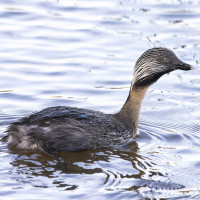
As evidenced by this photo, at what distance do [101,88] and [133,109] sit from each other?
1.85 m

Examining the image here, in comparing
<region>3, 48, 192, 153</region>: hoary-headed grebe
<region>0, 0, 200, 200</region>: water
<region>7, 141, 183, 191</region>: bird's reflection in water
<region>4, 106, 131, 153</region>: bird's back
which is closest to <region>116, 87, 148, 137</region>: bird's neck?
<region>3, 48, 192, 153</region>: hoary-headed grebe

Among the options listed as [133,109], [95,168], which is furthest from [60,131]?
[133,109]

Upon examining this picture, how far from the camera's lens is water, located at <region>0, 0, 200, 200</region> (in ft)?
28.3

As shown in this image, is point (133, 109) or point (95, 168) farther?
point (133, 109)

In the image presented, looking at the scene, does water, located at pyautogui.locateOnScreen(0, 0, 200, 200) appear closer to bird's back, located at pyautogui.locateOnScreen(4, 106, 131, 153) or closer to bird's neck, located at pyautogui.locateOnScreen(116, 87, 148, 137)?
bird's back, located at pyautogui.locateOnScreen(4, 106, 131, 153)

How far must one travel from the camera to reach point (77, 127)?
955 centimetres

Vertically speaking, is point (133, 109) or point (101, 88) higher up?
point (101, 88)

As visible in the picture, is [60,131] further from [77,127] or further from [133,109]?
[133,109]

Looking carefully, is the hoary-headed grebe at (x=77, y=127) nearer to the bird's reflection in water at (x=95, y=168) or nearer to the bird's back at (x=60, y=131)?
the bird's back at (x=60, y=131)

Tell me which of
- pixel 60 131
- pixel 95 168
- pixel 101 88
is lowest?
pixel 95 168

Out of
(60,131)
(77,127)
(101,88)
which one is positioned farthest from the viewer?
(101,88)

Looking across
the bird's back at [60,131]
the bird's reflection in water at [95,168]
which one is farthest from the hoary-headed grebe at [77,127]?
the bird's reflection in water at [95,168]

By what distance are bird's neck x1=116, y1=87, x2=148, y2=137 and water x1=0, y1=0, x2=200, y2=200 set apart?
30 cm

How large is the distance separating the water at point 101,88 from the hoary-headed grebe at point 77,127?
171 mm
